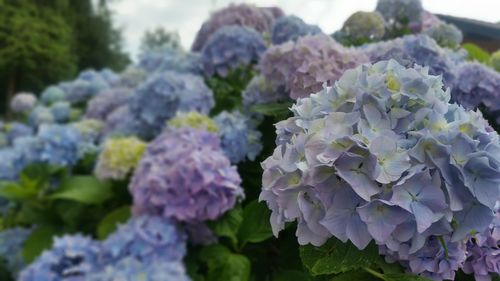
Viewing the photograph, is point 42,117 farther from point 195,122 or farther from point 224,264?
point 224,264

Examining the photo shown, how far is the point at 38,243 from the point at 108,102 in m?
0.79

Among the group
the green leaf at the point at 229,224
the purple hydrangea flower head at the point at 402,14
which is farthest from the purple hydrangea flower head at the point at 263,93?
the purple hydrangea flower head at the point at 402,14

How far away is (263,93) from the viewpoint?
4.43 ft

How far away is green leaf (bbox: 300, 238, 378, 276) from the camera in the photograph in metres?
0.55

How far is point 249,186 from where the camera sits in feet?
5.12

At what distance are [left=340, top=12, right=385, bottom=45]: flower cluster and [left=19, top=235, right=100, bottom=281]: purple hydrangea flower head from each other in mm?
918

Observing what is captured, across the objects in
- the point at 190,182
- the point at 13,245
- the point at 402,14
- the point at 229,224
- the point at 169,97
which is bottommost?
the point at 13,245

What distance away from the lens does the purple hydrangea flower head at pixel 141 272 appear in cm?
139

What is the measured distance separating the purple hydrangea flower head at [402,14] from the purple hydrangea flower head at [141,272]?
922 millimetres

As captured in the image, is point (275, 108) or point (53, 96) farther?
point (53, 96)

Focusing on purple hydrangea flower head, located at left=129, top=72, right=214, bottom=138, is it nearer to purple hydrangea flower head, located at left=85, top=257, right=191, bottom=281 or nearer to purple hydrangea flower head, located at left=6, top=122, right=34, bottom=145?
purple hydrangea flower head, located at left=85, top=257, right=191, bottom=281

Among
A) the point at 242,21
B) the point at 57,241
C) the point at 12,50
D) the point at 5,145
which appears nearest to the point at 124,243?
the point at 57,241

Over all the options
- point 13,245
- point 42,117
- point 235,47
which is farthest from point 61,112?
point 235,47

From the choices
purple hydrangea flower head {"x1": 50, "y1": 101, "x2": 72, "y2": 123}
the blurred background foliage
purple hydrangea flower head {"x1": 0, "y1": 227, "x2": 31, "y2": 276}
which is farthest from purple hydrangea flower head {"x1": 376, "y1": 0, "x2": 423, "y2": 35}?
the blurred background foliage
